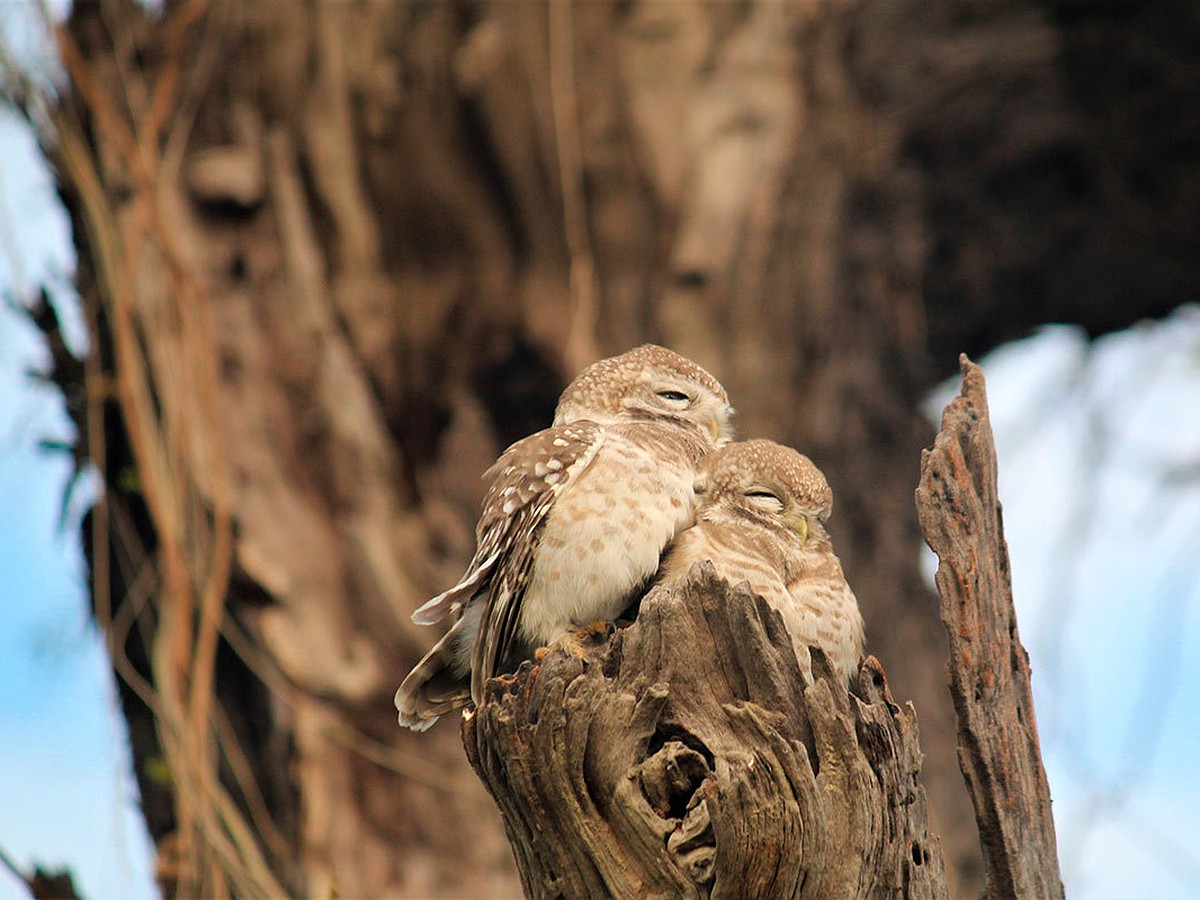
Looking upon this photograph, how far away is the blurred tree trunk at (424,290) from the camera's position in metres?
5.56

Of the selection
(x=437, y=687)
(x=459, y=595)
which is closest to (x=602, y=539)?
(x=459, y=595)

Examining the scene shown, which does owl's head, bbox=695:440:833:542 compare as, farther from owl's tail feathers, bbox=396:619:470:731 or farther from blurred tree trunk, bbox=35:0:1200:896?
blurred tree trunk, bbox=35:0:1200:896

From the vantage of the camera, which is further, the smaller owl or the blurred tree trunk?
the blurred tree trunk

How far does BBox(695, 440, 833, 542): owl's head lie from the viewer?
130 inches

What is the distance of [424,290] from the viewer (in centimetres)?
671

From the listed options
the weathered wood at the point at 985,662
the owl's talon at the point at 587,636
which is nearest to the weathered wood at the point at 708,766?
the weathered wood at the point at 985,662

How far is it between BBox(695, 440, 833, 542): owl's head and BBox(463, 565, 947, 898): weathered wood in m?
0.60

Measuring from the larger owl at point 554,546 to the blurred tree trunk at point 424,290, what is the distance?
2030 mm

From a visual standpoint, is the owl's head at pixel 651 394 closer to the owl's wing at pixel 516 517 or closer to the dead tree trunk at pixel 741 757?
the owl's wing at pixel 516 517

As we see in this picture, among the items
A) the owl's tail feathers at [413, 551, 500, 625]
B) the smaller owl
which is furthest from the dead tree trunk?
the owl's tail feathers at [413, 551, 500, 625]

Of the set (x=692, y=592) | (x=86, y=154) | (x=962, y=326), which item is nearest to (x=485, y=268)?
(x=86, y=154)

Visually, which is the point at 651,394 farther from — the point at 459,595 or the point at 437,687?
the point at 437,687

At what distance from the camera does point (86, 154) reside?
225 inches

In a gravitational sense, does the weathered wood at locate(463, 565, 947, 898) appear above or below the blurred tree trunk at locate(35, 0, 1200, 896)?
below
